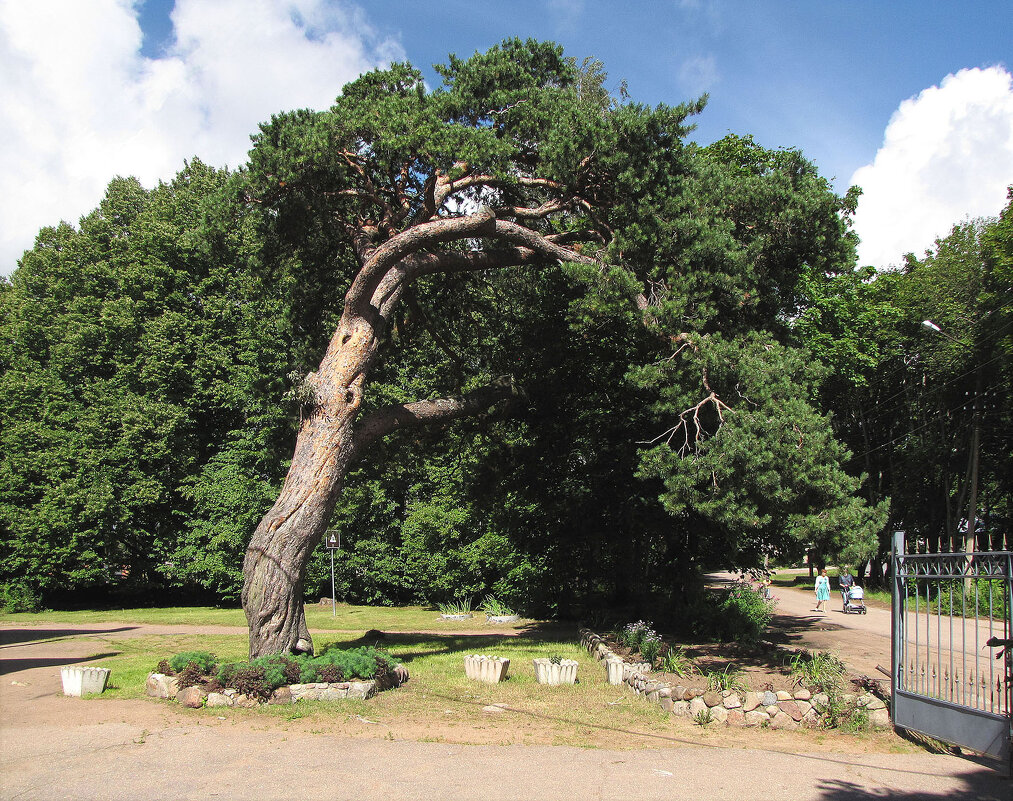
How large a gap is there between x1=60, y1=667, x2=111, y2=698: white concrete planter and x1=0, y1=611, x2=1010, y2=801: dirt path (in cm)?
82

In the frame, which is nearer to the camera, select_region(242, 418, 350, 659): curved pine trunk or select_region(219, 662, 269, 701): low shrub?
select_region(219, 662, 269, 701): low shrub

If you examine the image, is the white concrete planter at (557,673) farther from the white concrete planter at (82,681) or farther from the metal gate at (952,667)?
the white concrete planter at (82,681)

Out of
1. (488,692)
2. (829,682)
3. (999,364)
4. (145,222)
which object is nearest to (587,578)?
(488,692)

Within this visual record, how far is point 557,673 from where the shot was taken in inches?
396

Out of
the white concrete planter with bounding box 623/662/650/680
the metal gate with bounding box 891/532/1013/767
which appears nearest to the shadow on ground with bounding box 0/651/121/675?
the white concrete planter with bounding box 623/662/650/680

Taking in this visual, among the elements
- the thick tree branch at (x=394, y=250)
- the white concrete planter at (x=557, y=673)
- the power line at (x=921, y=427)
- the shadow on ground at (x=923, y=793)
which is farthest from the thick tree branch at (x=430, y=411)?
the power line at (x=921, y=427)

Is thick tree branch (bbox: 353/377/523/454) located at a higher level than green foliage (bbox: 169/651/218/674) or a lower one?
higher

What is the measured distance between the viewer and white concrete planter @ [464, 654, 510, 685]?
1011cm

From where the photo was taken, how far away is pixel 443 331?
50.9ft

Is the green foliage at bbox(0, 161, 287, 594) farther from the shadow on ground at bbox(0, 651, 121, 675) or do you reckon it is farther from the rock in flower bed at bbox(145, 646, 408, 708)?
the rock in flower bed at bbox(145, 646, 408, 708)

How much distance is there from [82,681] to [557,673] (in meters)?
6.25

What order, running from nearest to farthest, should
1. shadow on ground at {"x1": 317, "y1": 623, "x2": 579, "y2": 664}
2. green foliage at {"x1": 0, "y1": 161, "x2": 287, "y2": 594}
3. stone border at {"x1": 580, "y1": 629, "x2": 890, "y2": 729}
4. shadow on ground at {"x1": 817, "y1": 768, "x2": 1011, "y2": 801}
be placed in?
shadow on ground at {"x1": 817, "y1": 768, "x2": 1011, "y2": 801}
stone border at {"x1": 580, "y1": 629, "x2": 890, "y2": 729}
shadow on ground at {"x1": 317, "y1": 623, "x2": 579, "y2": 664}
green foliage at {"x1": 0, "y1": 161, "x2": 287, "y2": 594}

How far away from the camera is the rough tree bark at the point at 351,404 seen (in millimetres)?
9711

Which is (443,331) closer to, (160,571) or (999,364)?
(160,571)
